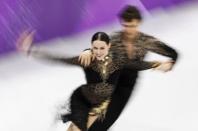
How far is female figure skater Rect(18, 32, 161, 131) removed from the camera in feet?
4.94

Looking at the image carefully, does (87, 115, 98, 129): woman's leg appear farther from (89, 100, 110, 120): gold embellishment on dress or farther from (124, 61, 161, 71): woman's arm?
(124, 61, 161, 71): woman's arm

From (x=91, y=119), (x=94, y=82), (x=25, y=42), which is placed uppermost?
(x=25, y=42)

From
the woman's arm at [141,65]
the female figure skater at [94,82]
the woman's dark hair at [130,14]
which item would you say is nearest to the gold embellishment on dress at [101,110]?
the female figure skater at [94,82]

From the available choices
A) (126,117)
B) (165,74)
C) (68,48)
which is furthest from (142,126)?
(68,48)

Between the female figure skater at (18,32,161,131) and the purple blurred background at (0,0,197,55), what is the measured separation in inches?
7.1

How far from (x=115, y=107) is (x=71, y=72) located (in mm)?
160

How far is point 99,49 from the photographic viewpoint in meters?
1.48

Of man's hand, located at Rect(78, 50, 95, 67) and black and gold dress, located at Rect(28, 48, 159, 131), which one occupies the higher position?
man's hand, located at Rect(78, 50, 95, 67)

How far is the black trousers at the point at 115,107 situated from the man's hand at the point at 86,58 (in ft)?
0.42

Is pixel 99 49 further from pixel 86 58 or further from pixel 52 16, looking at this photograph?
pixel 52 16

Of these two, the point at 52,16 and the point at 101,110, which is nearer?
the point at 101,110

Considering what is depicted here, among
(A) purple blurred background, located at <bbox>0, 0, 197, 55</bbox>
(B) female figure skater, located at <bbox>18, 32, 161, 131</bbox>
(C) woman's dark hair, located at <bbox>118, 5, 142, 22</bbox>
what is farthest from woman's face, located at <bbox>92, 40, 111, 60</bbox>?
(A) purple blurred background, located at <bbox>0, 0, 197, 55</bbox>

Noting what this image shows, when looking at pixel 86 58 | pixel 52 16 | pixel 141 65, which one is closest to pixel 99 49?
pixel 86 58

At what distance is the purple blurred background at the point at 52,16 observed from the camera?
1766mm
